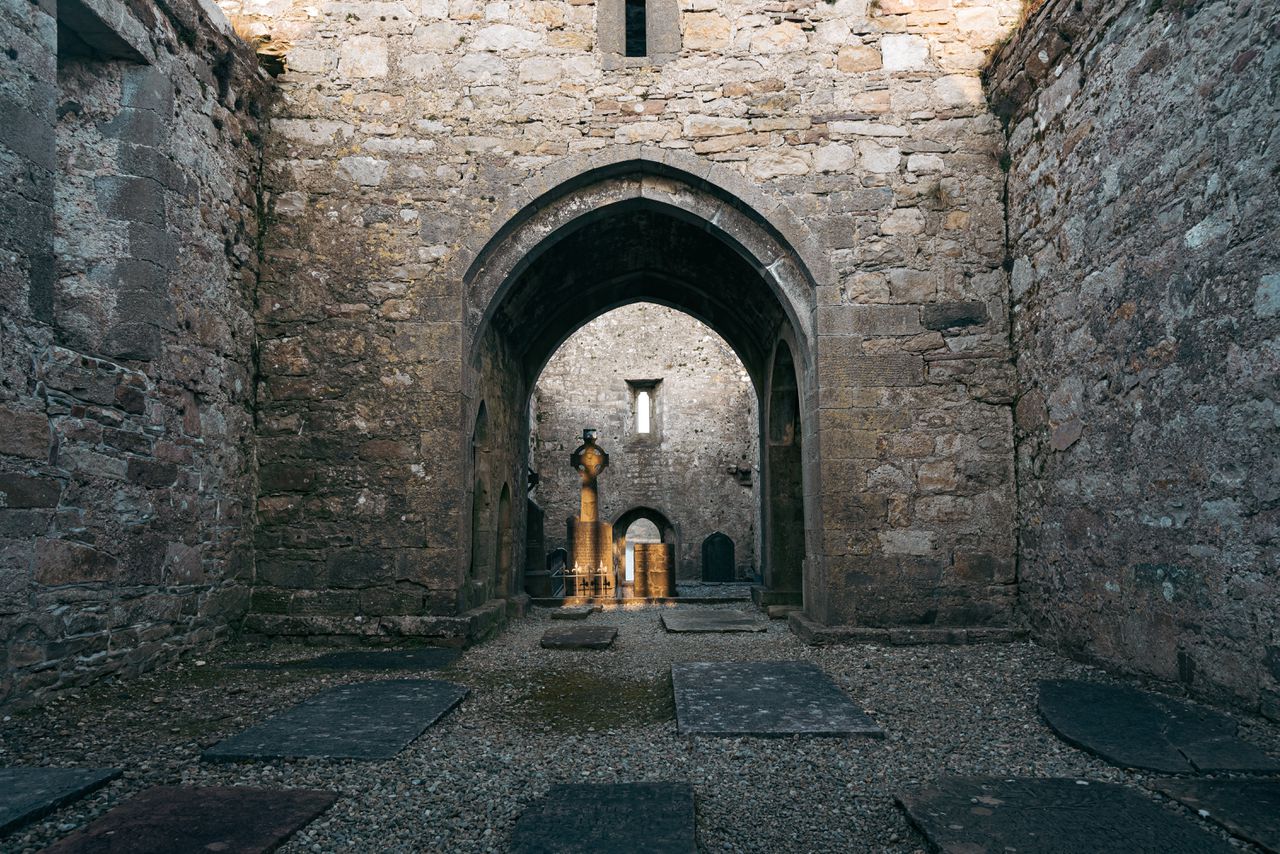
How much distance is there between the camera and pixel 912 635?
17.8 feet

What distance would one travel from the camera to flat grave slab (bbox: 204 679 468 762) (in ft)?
9.81

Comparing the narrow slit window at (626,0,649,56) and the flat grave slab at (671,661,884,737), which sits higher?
the narrow slit window at (626,0,649,56)

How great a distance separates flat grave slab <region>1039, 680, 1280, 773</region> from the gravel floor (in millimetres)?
82

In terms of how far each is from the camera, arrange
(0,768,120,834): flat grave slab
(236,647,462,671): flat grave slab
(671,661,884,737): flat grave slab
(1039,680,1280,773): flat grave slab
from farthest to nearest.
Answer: (236,647,462,671): flat grave slab, (671,661,884,737): flat grave slab, (1039,680,1280,773): flat grave slab, (0,768,120,834): flat grave slab

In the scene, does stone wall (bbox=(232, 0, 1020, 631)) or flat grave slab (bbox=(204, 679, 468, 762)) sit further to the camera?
stone wall (bbox=(232, 0, 1020, 631))

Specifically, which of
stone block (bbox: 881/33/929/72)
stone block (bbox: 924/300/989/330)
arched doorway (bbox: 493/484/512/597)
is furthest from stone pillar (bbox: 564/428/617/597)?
stone block (bbox: 881/33/929/72)

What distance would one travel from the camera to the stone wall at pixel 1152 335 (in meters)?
3.33

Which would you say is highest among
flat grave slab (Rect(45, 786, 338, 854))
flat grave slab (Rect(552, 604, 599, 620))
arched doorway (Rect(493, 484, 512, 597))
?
arched doorway (Rect(493, 484, 512, 597))

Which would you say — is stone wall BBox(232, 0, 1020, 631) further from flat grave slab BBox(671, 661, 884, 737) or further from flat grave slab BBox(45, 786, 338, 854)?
flat grave slab BBox(45, 786, 338, 854)

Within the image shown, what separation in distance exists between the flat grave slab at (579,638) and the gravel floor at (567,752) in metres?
0.96

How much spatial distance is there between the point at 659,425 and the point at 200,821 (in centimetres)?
1643

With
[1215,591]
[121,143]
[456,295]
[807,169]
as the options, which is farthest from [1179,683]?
[121,143]

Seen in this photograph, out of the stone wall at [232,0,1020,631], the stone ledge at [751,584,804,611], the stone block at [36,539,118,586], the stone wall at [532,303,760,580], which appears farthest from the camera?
the stone wall at [532,303,760,580]

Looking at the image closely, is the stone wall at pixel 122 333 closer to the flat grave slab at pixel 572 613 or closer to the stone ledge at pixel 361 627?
the stone ledge at pixel 361 627
